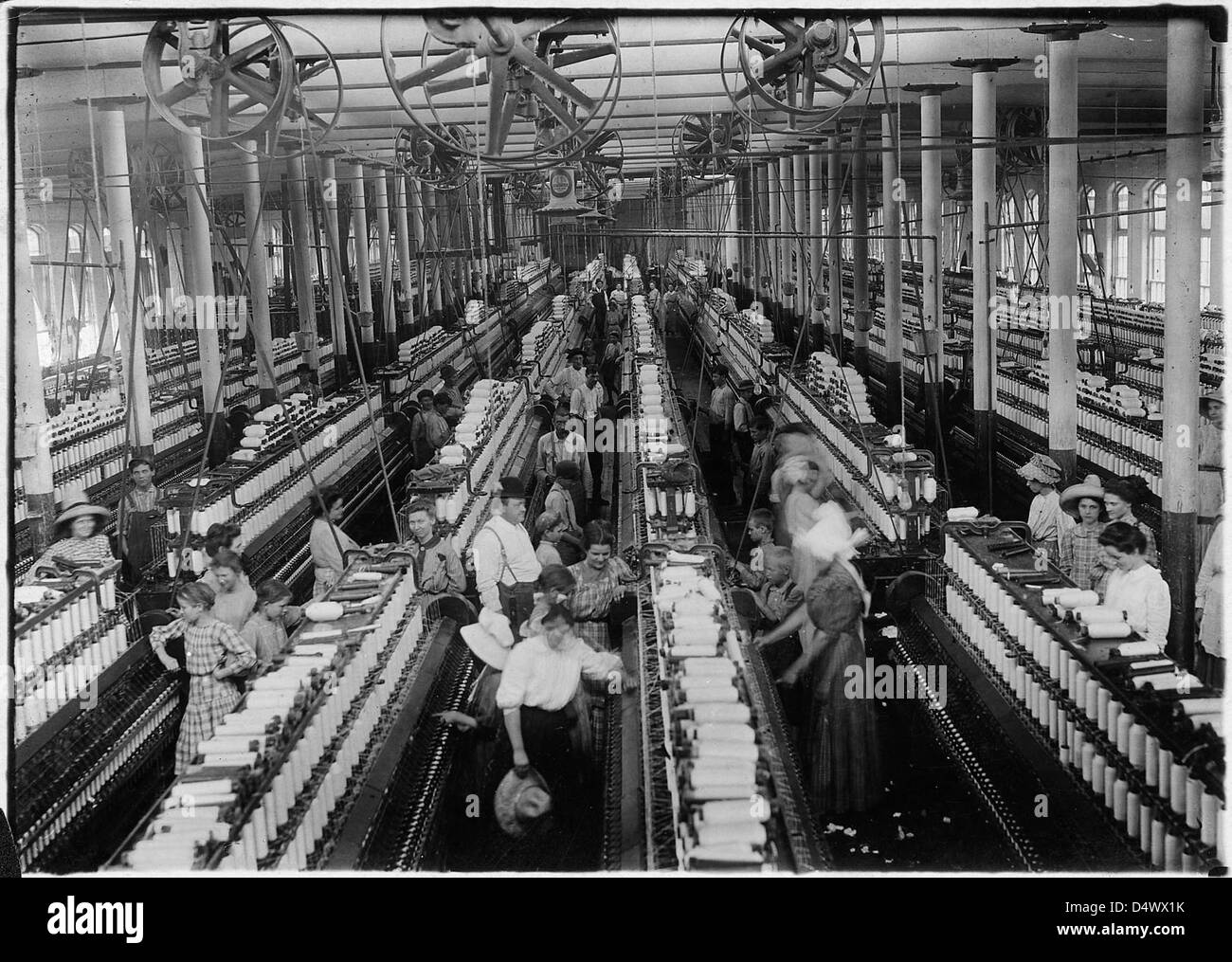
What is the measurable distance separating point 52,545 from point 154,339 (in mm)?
17599

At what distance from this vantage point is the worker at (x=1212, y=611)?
673 cm

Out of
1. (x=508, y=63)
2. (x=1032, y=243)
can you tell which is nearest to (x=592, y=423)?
(x=508, y=63)

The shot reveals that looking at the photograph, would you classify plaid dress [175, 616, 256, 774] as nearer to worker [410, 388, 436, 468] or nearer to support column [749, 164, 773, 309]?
worker [410, 388, 436, 468]

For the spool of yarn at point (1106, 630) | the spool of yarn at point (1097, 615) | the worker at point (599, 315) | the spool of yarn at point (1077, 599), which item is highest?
the worker at point (599, 315)

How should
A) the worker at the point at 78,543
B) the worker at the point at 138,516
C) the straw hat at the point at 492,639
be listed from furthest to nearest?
the worker at the point at 138,516
the worker at the point at 78,543
the straw hat at the point at 492,639

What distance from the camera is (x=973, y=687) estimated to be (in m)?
7.25

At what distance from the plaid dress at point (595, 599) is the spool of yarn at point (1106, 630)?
2.55m

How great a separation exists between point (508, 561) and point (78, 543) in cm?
275

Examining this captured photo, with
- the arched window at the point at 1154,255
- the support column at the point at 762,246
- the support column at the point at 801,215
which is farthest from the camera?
the support column at the point at 762,246

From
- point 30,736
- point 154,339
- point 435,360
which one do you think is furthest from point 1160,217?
point 30,736

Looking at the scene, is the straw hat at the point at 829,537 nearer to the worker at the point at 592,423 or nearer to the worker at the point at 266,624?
the worker at the point at 266,624

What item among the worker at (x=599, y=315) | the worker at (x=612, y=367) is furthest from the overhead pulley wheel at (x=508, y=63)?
the worker at (x=599, y=315)

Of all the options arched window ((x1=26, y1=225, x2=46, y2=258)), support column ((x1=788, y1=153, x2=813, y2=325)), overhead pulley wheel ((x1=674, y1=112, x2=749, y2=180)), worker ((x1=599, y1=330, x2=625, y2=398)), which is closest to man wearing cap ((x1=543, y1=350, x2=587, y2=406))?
worker ((x1=599, y1=330, x2=625, y2=398))
